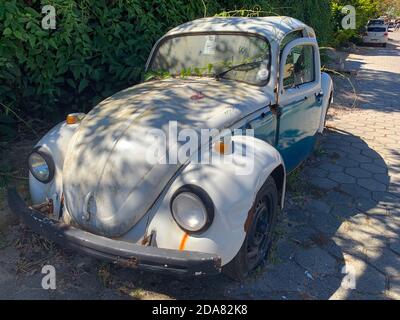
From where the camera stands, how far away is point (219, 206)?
230 centimetres

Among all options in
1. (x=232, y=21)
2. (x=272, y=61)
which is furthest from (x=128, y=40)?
(x=272, y=61)

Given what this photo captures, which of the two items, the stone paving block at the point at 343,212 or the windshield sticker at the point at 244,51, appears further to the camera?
the stone paving block at the point at 343,212

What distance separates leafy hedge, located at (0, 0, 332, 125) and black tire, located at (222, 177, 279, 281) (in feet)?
7.96

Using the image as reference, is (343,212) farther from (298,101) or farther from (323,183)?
(298,101)

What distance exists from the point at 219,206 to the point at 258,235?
750 millimetres

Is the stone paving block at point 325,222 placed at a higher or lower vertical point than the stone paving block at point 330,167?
higher

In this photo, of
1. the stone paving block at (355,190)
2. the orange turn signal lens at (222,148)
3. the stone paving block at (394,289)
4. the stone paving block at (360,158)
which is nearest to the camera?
Answer: the orange turn signal lens at (222,148)

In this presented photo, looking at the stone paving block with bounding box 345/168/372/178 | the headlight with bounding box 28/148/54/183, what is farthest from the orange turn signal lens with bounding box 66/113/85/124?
the stone paving block with bounding box 345/168/372/178

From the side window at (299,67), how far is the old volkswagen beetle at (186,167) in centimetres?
3

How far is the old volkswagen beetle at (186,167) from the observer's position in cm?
234

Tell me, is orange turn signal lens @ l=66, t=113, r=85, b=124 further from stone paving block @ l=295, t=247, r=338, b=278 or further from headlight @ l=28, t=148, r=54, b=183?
stone paving block @ l=295, t=247, r=338, b=278

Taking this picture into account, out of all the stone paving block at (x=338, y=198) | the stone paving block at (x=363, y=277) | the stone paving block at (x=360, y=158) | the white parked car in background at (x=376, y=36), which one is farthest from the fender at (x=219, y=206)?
the white parked car in background at (x=376, y=36)

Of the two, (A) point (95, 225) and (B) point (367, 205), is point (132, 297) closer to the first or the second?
(A) point (95, 225)

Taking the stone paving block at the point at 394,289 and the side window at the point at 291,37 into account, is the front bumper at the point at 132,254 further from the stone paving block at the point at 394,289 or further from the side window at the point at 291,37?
the side window at the point at 291,37
